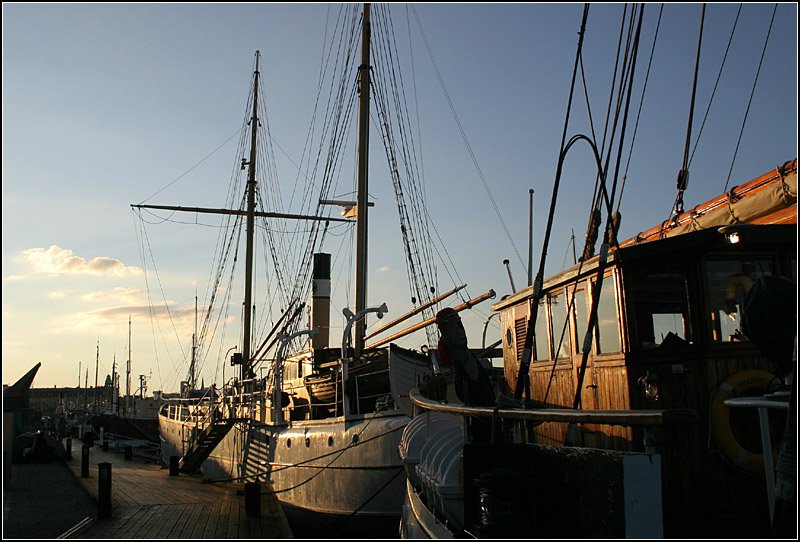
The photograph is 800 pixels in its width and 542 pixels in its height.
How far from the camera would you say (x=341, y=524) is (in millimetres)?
15516

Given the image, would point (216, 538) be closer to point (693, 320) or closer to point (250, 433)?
point (693, 320)

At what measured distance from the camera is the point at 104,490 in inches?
505

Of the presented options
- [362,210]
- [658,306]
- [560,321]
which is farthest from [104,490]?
[362,210]

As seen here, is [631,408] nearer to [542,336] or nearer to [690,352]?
[690,352]

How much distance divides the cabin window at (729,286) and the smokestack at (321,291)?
17624 mm

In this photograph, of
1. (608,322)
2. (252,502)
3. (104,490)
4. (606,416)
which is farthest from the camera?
(252,502)

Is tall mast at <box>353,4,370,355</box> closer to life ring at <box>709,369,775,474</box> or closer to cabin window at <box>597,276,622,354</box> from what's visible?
cabin window at <box>597,276,622,354</box>

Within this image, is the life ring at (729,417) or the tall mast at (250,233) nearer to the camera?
the life ring at (729,417)

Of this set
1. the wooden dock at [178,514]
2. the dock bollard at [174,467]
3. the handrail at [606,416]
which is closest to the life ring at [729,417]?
the handrail at [606,416]

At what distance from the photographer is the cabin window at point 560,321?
8578 millimetres

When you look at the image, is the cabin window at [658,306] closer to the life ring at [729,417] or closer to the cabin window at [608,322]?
the cabin window at [608,322]

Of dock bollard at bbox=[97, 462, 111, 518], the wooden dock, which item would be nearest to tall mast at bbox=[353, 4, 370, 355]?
the wooden dock

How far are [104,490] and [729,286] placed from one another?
11.1 metres

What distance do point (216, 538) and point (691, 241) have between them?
848 centimetres
